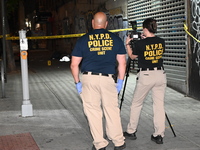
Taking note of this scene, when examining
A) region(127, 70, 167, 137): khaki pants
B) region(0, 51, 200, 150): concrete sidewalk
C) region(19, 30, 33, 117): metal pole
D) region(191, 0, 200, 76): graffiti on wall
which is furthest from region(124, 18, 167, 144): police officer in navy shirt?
region(191, 0, 200, 76): graffiti on wall

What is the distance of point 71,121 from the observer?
6.61m

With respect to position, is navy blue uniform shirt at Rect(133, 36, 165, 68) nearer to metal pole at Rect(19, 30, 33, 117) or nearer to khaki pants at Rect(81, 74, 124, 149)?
khaki pants at Rect(81, 74, 124, 149)

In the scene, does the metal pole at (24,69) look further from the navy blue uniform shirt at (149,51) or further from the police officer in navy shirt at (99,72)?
the navy blue uniform shirt at (149,51)

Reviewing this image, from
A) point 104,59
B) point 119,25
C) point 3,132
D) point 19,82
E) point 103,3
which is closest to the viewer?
point 104,59

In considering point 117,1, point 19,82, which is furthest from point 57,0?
point 19,82

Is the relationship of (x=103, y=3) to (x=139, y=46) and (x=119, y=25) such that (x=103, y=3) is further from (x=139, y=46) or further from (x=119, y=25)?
(x=139, y=46)

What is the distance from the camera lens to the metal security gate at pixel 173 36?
938 cm

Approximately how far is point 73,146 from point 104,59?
4.71 feet

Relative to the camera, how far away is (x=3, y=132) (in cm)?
594

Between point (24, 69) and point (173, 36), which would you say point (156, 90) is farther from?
point (173, 36)

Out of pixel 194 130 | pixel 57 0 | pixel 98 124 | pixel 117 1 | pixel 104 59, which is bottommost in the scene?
pixel 194 130

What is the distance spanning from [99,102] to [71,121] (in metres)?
2.04

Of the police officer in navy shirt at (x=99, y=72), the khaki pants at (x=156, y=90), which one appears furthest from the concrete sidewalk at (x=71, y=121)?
the police officer in navy shirt at (x=99, y=72)

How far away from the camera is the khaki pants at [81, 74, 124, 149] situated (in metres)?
4.62
